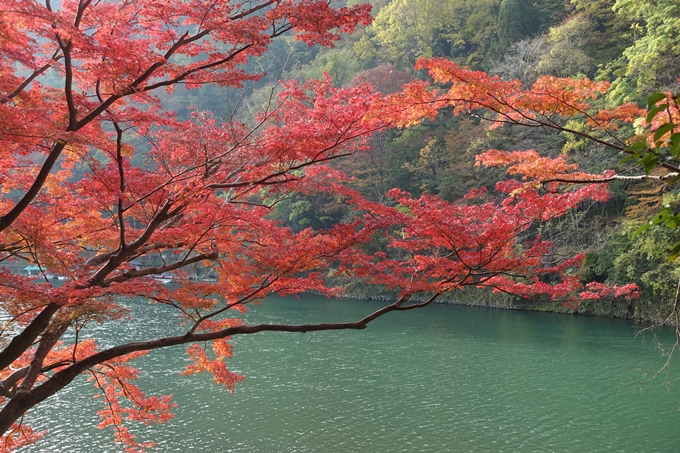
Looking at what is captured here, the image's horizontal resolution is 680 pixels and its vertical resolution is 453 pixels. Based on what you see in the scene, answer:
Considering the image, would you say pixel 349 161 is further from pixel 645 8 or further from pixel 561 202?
pixel 561 202

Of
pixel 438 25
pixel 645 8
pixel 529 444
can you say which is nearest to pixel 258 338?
pixel 529 444

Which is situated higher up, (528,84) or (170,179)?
(528,84)

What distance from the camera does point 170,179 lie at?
171 inches

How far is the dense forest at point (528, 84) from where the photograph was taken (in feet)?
51.4

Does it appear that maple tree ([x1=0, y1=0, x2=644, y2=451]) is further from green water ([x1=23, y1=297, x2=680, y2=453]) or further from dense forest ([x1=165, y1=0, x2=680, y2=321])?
dense forest ([x1=165, y1=0, x2=680, y2=321])

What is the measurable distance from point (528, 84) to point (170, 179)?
20.1 metres

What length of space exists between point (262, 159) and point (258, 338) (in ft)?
40.6

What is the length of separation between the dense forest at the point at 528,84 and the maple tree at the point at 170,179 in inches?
271

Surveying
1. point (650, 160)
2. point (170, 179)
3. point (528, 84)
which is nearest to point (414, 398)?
point (170, 179)

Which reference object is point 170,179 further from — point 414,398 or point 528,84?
point 528,84

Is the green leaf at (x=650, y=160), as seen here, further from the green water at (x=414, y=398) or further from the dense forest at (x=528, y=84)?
the dense forest at (x=528, y=84)

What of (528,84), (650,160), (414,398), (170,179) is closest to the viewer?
(650,160)

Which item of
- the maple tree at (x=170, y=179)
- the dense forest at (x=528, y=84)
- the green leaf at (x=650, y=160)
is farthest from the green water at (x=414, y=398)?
the green leaf at (x=650, y=160)

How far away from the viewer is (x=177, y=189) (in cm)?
419
